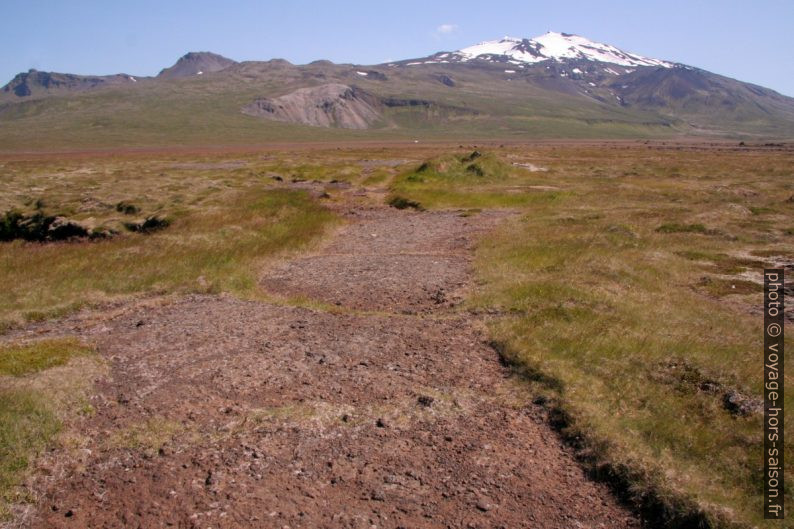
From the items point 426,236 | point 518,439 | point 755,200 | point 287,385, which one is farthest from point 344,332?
point 755,200

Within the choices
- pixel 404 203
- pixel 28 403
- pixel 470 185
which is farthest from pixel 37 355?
pixel 470 185

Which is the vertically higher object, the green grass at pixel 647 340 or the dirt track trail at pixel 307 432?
the green grass at pixel 647 340

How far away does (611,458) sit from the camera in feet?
33.4

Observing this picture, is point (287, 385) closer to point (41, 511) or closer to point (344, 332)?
point (344, 332)

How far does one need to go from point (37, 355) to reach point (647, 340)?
49.6ft

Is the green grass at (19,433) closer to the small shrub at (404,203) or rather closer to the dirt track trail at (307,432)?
the dirt track trail at (307,432)

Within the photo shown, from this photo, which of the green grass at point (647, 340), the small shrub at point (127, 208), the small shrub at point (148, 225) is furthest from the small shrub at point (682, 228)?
the small shrub at point (127, 208)

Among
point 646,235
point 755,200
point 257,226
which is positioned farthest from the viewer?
point 755,200

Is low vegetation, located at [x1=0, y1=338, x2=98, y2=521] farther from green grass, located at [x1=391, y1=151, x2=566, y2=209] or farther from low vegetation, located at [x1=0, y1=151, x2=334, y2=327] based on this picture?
green grass, located at [x1=391, y1=151, x2=566, y2=209]

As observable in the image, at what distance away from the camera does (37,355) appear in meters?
14.5

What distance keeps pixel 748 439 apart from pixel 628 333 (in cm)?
524

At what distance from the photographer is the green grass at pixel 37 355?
1359 centimetres

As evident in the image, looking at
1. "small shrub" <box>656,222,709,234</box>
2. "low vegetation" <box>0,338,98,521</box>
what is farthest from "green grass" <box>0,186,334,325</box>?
"small shrub" <box>656,222,709,234</box>

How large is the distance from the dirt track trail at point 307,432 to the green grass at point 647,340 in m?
0.79
